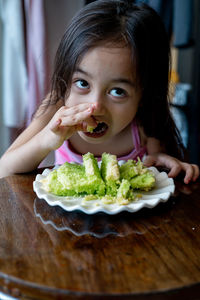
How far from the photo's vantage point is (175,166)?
980 mm

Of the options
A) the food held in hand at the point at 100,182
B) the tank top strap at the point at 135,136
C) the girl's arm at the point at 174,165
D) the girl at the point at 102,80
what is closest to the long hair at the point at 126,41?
the girl at the point at 102,80

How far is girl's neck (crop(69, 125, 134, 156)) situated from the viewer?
1.26m

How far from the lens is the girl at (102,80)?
91cm

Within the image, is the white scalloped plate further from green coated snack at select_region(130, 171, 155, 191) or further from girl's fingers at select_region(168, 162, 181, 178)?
girl's fingers at select_region(168, 162, 181, 178)

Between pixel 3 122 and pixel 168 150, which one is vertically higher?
pixel 168 150

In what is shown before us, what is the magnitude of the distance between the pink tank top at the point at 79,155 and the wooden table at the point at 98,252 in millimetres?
438

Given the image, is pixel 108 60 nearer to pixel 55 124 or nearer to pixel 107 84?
pixel 107 84

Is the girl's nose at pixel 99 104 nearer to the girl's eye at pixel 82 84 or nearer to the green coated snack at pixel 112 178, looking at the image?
the girl's eye at pixel 82 84

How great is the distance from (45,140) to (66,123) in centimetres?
12

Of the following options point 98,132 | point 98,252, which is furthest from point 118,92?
point 98,252

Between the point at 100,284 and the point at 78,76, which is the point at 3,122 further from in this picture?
the point at 100,284

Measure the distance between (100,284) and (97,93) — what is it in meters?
0.55

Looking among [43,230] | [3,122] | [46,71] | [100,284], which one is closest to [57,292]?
[100,284]

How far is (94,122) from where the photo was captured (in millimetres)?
928
